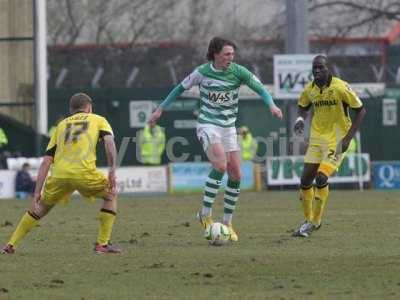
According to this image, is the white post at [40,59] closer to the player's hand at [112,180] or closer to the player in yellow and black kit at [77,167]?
the player in yellow and black kit at [77,167]

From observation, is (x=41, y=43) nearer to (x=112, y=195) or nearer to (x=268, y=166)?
(x=268, y=166)

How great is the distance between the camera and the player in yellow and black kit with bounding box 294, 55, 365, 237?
1508 cm

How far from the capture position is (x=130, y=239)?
48.8 feet

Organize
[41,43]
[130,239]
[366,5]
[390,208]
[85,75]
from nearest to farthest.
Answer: [130,239], [390,208], [41,43], [85,75], [366,5]

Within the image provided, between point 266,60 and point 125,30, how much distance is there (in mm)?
8428

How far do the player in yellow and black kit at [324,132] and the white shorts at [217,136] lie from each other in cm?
99

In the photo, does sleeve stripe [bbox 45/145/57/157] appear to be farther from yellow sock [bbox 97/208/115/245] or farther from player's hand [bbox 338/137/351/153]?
player's hand [bbox 338/137/351/153]

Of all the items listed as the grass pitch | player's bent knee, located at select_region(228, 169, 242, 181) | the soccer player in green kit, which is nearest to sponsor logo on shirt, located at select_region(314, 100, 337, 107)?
the soccer player in green kit

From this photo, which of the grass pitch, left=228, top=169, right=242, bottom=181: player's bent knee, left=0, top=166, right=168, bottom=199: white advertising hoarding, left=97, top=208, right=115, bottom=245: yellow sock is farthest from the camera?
left=0, top=166, right=168, bottom=199: white advertising hoarding

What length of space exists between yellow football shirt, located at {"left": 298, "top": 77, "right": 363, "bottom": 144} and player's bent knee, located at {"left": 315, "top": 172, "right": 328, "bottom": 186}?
0.40 m

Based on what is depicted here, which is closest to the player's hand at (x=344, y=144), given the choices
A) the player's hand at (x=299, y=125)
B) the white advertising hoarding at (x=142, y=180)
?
the player's hand at (x=299, y=125)

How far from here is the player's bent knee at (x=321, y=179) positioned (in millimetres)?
15070

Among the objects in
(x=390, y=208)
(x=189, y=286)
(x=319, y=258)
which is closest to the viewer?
(x=189, y=286)

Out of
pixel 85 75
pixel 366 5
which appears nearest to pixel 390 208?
pixel 85 75
